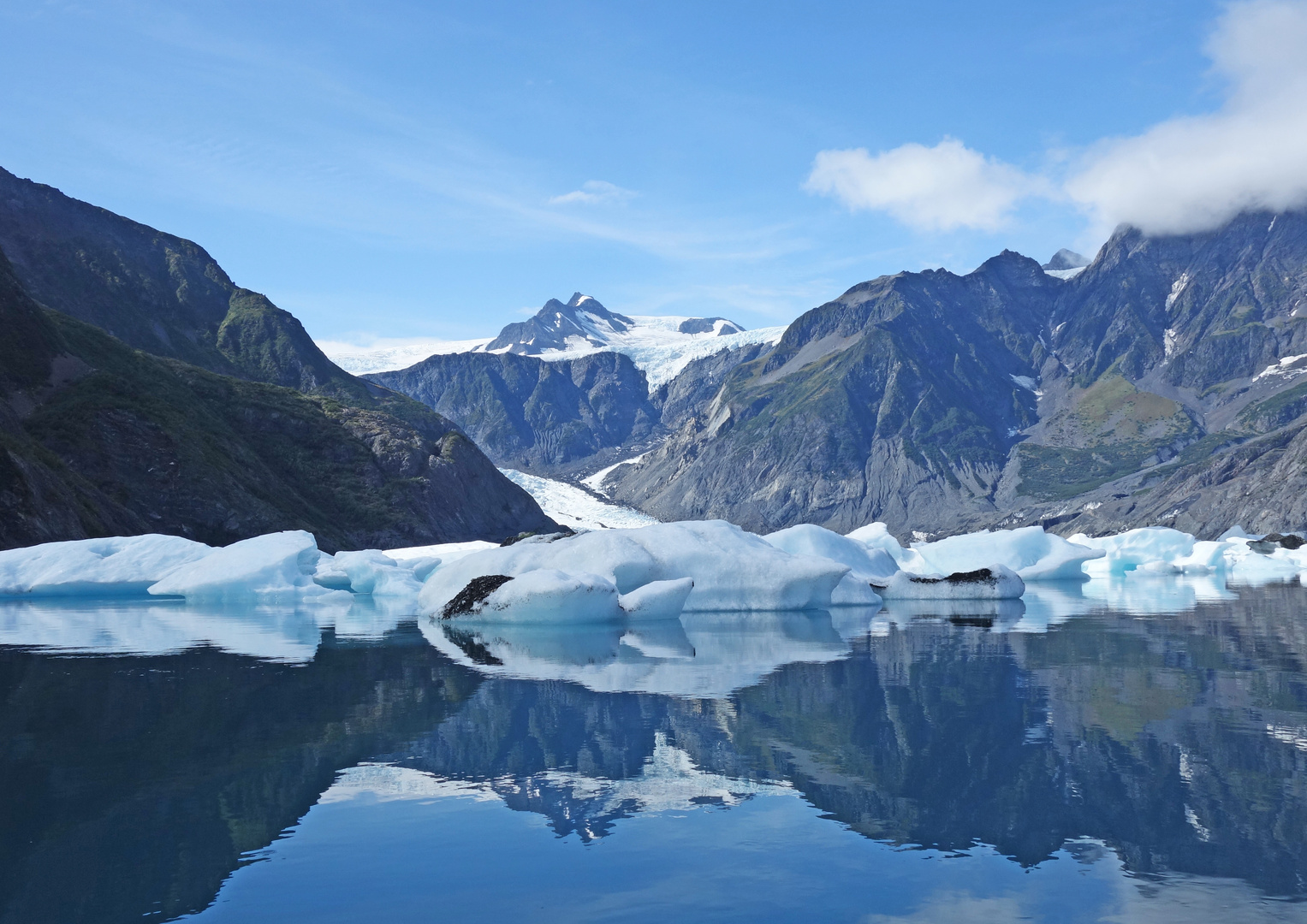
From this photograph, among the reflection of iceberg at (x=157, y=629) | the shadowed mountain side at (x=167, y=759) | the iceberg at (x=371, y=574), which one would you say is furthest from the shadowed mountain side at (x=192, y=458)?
the shadowed mountain side at (x=167, y=759)

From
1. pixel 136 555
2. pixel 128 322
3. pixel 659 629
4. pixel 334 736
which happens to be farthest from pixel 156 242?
pixel 334 736

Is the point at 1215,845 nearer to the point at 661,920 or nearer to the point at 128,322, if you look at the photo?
the point at 661,920

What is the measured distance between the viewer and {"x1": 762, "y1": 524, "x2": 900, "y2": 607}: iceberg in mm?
42219

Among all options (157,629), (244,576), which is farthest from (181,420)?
(157,629)

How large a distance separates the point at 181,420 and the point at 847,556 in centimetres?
6839

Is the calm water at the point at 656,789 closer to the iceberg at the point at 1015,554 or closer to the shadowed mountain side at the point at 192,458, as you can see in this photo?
the iceberg at the point at 1015,554

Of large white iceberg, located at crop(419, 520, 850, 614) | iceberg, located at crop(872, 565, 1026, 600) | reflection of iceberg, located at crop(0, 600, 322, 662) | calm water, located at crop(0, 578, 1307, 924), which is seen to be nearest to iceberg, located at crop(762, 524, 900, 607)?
iceberg, located at crop(872, 565, 1026, 600)

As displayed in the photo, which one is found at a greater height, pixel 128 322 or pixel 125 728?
pixel 128 322

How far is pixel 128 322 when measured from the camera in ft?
440

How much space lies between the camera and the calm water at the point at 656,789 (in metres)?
8.12

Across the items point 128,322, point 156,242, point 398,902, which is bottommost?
point 398,902

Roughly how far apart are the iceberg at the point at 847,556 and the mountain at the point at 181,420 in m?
42.9

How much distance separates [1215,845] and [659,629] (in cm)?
2173

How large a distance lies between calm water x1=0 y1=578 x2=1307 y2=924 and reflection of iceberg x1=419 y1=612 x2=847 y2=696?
217mm
